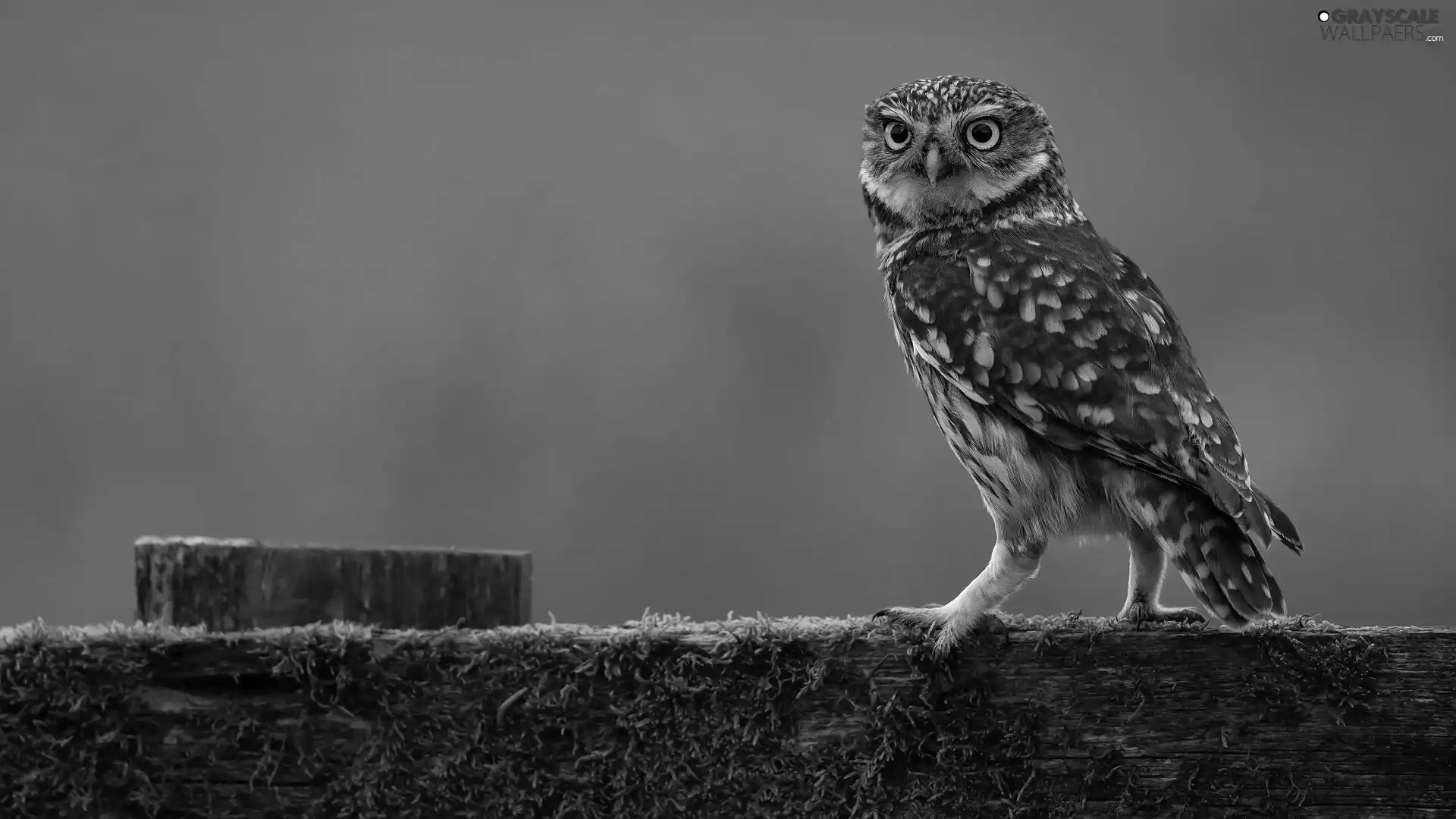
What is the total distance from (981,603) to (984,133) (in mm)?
1224

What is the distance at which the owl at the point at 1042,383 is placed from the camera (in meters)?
2.04

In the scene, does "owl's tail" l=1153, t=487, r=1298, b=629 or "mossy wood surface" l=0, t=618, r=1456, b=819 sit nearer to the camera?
"mossy wood surface" l=0, t=618, r=1456, b=819

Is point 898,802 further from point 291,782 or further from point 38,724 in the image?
point 38,724

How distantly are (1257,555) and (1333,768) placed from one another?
0.42m

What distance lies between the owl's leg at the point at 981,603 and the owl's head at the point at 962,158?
2.73ft

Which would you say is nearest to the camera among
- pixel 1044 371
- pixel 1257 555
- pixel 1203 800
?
pixel 1203 800

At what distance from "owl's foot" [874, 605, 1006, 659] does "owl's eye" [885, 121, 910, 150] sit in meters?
1.23

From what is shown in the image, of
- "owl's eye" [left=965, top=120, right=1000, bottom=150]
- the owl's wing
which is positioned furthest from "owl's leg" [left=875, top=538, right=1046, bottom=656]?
"owl's eye" [left=965, top=120, right=1000, bottom=150]

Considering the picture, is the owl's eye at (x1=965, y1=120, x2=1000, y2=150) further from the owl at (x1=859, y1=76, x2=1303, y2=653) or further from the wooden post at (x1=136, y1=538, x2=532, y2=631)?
the wooden post at (x1=136, y1=538, x2=532, y2=631)

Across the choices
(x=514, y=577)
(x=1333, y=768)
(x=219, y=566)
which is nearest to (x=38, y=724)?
(x=219, y=566)

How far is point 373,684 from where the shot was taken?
1.74 meters

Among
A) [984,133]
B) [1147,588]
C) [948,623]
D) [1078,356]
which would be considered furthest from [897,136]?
[948,623]

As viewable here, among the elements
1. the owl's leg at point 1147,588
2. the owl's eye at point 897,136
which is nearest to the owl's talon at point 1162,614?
the owl's leg at point 1147,588

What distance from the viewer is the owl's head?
2.64m
